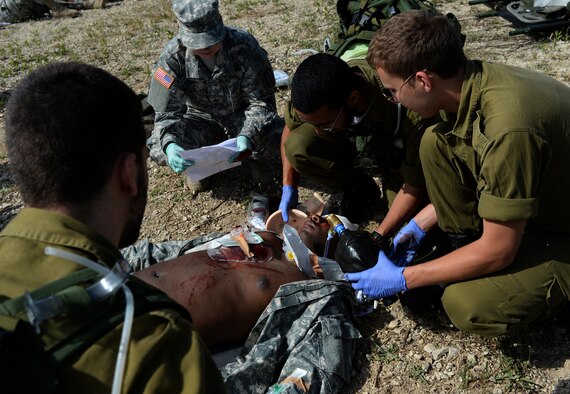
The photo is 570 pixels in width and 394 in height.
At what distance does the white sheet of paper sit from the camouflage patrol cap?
73 cm

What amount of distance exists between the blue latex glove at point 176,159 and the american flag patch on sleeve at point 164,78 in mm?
485

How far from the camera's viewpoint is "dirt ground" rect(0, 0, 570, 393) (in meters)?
2.90

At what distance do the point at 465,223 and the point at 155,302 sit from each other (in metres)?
2.09

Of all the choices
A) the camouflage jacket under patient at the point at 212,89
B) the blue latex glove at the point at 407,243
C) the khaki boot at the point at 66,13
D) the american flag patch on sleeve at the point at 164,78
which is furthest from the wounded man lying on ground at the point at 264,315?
the khaki boot at the point at 66,13

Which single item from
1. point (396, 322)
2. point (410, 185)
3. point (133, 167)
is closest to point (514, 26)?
point (410, 185)

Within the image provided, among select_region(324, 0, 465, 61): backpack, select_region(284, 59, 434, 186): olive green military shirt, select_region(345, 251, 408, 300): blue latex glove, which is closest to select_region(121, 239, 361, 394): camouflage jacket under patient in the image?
Result: select_region(345, 251, 408, 300): blue latex glove

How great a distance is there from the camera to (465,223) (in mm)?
3141

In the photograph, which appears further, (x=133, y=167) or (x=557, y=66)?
(x=557, y=66)

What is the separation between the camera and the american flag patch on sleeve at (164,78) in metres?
4.45

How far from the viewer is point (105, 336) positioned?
1.39 metres

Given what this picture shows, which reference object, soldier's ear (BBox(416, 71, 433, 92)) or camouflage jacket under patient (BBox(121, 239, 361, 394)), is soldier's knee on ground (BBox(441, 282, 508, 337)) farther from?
soldier's ear (BBox(416, 71, 433, 92))

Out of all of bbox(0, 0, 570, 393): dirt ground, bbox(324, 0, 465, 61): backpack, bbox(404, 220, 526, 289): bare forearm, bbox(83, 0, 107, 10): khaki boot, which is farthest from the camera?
bbox(83, 0, 107, 10): khaki boot

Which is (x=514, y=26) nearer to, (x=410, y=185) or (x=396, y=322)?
(x=410, y=185)

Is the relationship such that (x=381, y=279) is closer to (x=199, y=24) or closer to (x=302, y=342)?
(x=302, y=342)
